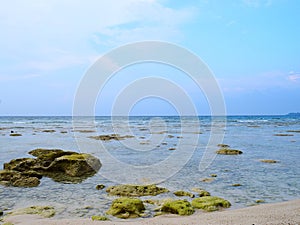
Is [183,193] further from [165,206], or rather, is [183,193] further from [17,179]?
[17,179]

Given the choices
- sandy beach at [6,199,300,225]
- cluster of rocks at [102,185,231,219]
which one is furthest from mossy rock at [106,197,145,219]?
sandy beach at [6,199,300,225]

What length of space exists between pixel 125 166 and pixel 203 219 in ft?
33.0

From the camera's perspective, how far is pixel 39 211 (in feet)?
29.0

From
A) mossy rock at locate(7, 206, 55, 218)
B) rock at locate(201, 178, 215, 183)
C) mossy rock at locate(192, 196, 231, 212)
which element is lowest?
mossy rock at locate(7, 206, 55, 218)

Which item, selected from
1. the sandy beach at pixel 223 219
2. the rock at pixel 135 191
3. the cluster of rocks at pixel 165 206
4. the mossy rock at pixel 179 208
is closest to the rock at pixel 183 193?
the cluster of rocks at pixel 165 206

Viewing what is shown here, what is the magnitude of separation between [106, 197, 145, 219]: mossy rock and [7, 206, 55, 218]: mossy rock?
1.78 meters

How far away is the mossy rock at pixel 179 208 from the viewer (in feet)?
27.9

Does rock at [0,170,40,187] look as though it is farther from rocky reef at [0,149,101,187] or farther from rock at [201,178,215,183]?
rock at [201,178,215,183]

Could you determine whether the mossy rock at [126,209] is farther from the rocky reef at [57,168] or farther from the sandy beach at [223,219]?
the rocky reef at [57,168]

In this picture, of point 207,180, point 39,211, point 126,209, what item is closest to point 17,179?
point 39,211

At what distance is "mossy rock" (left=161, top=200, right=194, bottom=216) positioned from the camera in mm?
8489

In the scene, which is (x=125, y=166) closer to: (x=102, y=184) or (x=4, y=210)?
(x=102, y=184)

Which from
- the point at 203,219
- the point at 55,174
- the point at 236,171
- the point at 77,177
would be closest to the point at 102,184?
the point at 77,177

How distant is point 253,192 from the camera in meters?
11.1
